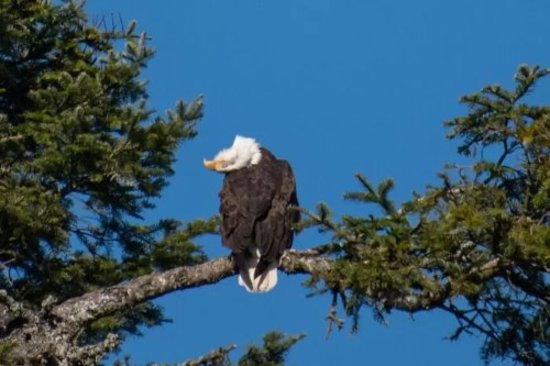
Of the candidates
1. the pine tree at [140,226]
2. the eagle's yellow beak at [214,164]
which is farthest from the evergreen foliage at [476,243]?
the eagle's yellow beak at [214,164]

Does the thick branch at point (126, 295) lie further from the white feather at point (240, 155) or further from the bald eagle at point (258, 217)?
the white feather at point (240, 155)

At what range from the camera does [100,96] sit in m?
11.6

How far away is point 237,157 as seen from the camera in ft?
38.3

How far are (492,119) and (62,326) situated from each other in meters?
2.59

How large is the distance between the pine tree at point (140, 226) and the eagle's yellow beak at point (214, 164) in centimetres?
31

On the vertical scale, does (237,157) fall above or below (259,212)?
above

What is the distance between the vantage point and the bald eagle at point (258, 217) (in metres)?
10.3

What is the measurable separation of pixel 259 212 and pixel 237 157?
1.13m

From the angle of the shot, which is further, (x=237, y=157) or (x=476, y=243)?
(x=237, y=157)

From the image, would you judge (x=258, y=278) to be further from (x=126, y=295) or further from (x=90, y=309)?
(x=90, y=309)

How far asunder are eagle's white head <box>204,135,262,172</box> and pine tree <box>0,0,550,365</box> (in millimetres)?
319

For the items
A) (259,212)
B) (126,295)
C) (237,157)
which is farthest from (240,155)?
(126,295)

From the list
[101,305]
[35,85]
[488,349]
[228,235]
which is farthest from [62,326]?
[35,85]

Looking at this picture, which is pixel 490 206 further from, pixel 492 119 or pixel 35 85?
pixel 35 85
